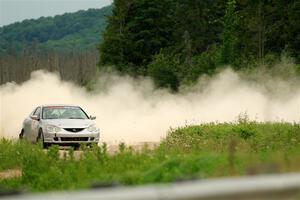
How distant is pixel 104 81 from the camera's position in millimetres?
61344

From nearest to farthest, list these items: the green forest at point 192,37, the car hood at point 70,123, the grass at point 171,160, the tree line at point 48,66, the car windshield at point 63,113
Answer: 1. the grass at point 171,160
2. the car hood at point 70,123
3. the car windshield at point 63,113
4. the green forest at point 192,37
5. the tree line at point 48,66

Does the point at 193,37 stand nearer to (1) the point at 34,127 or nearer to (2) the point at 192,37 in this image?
(2) the point at 192,37

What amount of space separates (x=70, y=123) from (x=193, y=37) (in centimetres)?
4647

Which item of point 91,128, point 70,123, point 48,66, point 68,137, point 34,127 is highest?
point 48,66

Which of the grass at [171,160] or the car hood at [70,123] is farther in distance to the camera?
the car hood at [70,123]

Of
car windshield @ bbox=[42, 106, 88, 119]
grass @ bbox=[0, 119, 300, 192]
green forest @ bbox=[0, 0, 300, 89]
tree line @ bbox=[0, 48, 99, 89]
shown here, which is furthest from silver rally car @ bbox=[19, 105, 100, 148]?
tree line @ bbox=[0, 48, 99, 89]

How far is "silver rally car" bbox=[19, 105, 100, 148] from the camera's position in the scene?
2562cm

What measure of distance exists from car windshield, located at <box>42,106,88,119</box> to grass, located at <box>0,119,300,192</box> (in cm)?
337

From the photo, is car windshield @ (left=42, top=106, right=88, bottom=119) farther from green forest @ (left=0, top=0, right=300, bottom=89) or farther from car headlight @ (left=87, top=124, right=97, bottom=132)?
green forest @ (left=0, top=0, right=300, bottom=89)

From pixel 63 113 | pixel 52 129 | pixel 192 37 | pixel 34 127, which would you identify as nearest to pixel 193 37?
pixel 192 37

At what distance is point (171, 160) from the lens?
12.5m

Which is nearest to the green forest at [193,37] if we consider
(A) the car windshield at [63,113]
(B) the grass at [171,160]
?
(A) the car windshield at [63,113]

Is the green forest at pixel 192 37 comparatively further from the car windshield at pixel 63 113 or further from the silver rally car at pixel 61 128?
the silver rally car at pixel 61 128

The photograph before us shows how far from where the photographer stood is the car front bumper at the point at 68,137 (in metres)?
25.6
